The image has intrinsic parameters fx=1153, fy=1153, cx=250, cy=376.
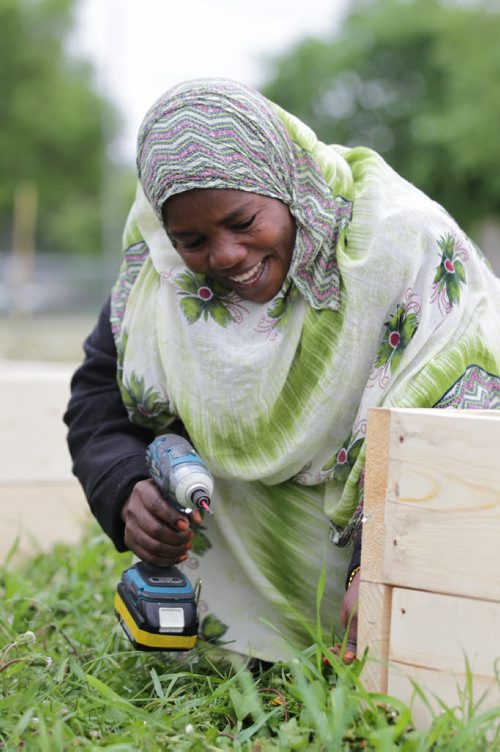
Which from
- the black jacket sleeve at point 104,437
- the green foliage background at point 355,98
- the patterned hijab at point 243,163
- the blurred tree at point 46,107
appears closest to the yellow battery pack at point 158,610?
the black jacket sleeve at point 104,437

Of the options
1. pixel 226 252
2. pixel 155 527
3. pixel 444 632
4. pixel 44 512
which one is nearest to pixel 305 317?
pixel 226 252

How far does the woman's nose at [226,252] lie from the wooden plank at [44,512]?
7.19ft

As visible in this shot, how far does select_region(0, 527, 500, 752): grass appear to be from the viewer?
79.5 inches

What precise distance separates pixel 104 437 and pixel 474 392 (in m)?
1.05

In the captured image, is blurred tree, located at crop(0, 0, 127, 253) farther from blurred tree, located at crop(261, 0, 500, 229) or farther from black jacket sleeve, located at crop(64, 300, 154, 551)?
black jacket sleeve, located at crop(64, 300, 154, 551)

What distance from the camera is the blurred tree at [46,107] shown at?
114 feet

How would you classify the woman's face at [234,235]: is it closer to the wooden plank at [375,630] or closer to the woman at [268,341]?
the woman at [268,341]

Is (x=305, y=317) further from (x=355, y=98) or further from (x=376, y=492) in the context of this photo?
(x=355, y=98)

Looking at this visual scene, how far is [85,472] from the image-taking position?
3.07 meters

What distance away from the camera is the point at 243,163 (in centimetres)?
262

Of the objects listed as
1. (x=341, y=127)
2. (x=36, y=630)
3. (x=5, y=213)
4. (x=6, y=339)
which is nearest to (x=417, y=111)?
(x=341, y=127)

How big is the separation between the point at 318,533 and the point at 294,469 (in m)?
0.20

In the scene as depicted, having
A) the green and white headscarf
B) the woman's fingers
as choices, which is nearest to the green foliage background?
the green and white headscarf

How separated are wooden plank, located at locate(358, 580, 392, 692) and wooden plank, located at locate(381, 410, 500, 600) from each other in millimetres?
44
